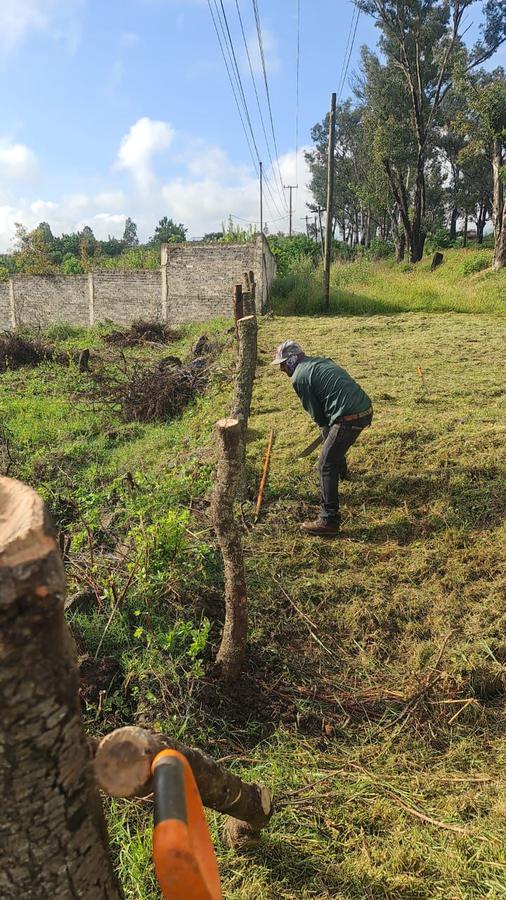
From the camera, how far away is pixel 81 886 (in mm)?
900

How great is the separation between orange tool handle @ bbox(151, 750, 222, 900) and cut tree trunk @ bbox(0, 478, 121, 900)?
0.41 feet

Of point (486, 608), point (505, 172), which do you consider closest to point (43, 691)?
point (486, 608)

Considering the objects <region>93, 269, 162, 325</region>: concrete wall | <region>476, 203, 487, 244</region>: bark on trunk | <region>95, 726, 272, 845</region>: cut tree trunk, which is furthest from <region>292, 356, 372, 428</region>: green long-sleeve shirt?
<region>476, 203, 487, 244</region>: bark on trunk

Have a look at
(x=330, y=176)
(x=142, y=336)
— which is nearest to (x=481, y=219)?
(x=330, y=176)

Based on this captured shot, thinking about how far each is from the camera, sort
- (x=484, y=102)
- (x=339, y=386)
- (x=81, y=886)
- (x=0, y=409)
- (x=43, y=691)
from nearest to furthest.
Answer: (x=43, y=691), (x=81, y=886), (x=339, y=386), (x=0, y=409), (x=484, y=102)

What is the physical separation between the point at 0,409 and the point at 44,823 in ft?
26.5

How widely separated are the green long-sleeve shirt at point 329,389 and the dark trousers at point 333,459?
0.29ft

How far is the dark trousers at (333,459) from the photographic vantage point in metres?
4.07

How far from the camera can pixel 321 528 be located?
4086 mm

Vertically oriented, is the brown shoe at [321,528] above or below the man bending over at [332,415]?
below

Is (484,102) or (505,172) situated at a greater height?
Answer: (484,102)

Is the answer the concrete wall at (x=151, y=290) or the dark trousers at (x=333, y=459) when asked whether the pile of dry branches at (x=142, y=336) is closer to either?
the concrete wall at (x=151, y=290)

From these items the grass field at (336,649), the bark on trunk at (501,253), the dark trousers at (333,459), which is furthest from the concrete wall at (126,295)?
the dark trousers at (333,459)

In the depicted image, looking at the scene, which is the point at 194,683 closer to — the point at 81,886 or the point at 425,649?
the point at 425,649
